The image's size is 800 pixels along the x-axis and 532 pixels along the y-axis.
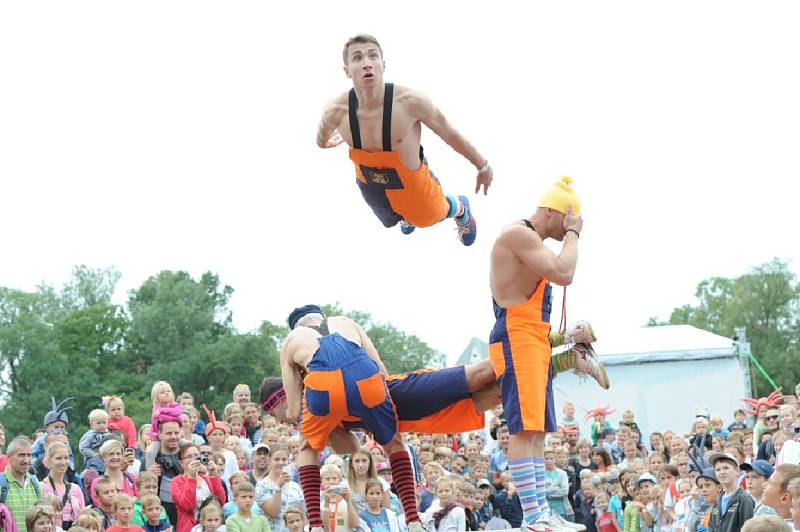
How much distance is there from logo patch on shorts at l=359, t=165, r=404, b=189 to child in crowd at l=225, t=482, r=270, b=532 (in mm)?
3359

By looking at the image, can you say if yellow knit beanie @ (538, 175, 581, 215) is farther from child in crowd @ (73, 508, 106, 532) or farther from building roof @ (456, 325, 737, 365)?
building roof @ (456, 325, 737, 365)

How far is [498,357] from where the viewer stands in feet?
23.8

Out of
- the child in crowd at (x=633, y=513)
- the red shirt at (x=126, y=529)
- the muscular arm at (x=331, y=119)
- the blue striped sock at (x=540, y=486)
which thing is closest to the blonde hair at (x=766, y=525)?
the blue striped sock at (x=540, y=486)

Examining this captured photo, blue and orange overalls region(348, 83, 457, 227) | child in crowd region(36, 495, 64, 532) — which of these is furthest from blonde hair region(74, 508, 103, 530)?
blue and orange overalls region(348, 83, 457, 227)

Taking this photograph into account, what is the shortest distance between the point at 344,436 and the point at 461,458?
18.1 feet

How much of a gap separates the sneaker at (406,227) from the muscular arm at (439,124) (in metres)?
0.80

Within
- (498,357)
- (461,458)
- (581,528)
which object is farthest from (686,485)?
(498,357)

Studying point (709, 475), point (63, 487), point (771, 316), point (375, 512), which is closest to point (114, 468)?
point (63, 487)

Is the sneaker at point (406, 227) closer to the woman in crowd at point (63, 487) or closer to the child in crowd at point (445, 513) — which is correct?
the child in crowd at point (445, 513)

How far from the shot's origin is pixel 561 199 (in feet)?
24.1

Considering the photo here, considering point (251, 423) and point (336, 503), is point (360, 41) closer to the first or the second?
point (336, 503)

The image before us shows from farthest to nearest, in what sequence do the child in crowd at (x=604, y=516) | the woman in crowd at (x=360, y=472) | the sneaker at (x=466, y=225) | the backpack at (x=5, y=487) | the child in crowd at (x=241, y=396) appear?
the child in crowd at (x=241, y=396)
the child in crowd at (x=604, y=516)
the woman in crowd at (x=360, y=472)
the backpack at (x=5, y=487)
the sneaker at (x=466, y=225)

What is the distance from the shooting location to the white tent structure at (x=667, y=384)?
792 inches

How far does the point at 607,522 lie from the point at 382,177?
248 inches
